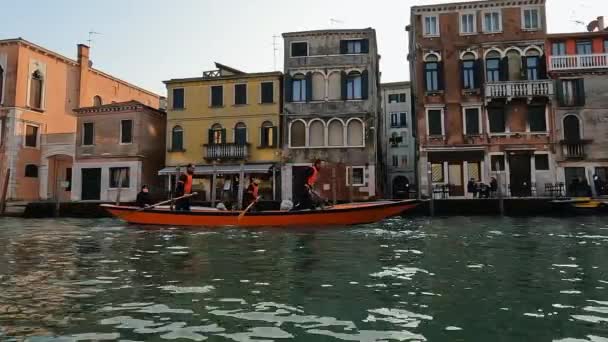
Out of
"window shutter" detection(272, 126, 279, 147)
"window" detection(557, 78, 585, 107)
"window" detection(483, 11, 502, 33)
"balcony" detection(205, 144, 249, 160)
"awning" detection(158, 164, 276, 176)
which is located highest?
"window" detection(483, 11, 502, 33)

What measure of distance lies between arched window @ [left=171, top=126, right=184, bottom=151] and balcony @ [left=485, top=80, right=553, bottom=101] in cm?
1821

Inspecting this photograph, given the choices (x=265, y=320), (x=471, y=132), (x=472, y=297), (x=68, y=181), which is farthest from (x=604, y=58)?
(x=68, y=181)

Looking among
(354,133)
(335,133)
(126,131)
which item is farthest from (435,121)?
(126,131)

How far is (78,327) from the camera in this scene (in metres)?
4.23

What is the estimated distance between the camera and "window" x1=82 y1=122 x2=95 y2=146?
29781 millimetres

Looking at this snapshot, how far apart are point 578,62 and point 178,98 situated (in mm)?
23565

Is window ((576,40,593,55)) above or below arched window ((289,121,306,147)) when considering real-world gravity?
above

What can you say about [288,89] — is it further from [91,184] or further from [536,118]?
[536,118]

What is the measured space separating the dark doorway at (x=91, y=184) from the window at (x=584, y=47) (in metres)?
29.7

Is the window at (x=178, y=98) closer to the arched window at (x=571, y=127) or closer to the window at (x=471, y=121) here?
the window at (x=471, y=121)

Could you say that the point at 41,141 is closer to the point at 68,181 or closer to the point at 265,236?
the point at 68,181

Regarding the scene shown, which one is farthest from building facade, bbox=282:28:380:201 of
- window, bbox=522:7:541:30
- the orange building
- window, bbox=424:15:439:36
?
the orange building

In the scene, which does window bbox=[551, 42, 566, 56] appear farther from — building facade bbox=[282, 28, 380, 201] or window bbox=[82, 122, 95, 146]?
window bbox=[82, 122, 95, 146]

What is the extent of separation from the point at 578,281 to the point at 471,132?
22360 mm
